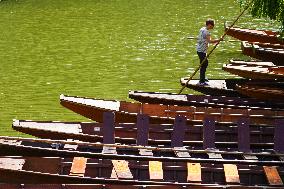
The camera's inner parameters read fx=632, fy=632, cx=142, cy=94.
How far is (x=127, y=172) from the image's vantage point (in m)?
11.4

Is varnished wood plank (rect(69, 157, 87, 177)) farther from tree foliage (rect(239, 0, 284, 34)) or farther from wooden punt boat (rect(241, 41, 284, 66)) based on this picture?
wooden punt boat (rect(241, 41, 284, 66))

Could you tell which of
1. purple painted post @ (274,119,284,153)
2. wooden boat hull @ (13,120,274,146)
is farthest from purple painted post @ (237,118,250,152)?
wooden boat hull @ (13,120,274,146)

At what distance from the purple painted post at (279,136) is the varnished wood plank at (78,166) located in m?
3.82

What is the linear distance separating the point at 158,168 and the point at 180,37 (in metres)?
22.2

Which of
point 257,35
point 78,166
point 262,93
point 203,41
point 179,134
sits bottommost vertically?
point 78,166

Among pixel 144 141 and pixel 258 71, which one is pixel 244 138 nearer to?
pixel 144 141

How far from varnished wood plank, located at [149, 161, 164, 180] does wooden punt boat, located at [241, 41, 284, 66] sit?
Answer: 1145 centimetres

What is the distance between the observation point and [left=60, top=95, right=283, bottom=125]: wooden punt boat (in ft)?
48.1

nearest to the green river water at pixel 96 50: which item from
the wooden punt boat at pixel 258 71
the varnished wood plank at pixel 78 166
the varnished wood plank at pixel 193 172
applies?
the wooden punt boat at pixel 258 71

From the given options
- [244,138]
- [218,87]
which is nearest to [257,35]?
[218,87]

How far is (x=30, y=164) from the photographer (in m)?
11.8

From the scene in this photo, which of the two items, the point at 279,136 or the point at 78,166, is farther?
the point at 279,136

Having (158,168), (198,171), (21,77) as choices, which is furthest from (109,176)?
(21,77)

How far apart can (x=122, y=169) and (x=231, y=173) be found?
1.98 metres
